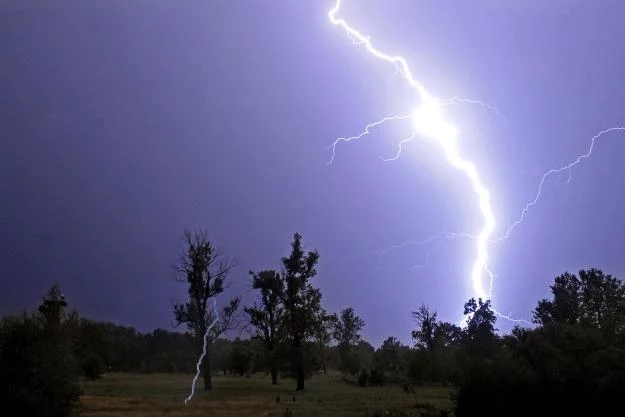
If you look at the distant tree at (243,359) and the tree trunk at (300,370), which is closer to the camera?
the tree trunk at (300,370)

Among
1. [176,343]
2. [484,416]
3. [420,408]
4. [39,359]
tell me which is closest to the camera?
[39,359]

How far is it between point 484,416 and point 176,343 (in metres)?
108

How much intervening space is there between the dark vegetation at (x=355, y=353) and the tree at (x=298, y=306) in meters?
0.07

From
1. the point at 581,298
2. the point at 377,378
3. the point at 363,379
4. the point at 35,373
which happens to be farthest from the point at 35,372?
the point at 581,298

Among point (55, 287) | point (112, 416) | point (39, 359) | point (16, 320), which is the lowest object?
point (112, 416)

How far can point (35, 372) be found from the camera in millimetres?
14289

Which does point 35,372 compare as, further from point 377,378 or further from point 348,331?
point 348,331

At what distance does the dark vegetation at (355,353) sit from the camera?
14.5 m

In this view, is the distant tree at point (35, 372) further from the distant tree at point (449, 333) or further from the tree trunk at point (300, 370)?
the distant tree at point (449, 333)

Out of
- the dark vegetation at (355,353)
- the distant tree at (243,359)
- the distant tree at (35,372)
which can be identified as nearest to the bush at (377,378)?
the dark vegetation at (355,353)

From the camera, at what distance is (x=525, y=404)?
49.4 feet

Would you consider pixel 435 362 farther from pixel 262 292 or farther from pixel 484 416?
pixel 484 416

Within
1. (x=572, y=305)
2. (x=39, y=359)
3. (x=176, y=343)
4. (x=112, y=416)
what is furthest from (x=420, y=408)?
(x=176, y=343)

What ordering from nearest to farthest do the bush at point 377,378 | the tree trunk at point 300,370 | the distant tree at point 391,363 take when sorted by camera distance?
the tree trunk at point 300,370
the bush at point 377,378
the distant tree at point 391,363
